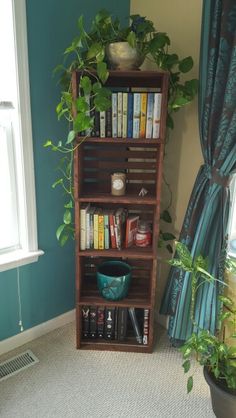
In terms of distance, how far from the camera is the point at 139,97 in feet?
4.83

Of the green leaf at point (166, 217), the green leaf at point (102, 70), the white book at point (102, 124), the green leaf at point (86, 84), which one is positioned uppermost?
the green leaf at point (102, 70)

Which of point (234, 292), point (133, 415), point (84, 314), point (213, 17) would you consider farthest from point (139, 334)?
point (213, 17)

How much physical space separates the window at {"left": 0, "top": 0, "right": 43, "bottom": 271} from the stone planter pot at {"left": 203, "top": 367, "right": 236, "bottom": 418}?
1.06 metres

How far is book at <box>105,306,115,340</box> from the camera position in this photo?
1.79 meters

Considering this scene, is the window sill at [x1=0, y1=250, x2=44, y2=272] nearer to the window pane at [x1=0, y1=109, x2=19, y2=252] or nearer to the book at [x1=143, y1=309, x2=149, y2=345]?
the window pane at [x1=0, y1=109, x2=19, y2=252]

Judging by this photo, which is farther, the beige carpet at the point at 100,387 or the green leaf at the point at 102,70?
the beige carpet at the point at 100,387

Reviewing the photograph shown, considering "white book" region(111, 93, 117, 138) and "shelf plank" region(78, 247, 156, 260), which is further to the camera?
"shelf plank" region(78, 247, 156, 260)

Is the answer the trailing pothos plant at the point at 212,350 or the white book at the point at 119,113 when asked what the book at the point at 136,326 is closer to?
the trailing pothos plant at the point at 212,350

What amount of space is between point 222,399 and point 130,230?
33.8 inches

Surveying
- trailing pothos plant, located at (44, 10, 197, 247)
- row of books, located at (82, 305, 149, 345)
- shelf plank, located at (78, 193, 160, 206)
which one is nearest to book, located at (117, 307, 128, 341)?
row of books, located at (82, 305, 149, 345)

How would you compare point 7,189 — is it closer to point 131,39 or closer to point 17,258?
point 17,258

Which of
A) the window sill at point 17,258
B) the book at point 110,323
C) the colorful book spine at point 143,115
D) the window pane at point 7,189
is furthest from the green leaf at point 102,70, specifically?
the book at point 110,323

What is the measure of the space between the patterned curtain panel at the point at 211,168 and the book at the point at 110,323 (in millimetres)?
319

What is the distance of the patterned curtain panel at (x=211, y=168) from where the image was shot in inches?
51.5
